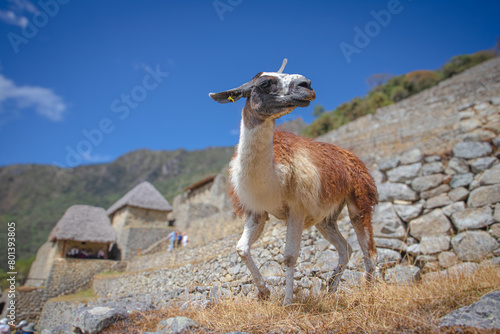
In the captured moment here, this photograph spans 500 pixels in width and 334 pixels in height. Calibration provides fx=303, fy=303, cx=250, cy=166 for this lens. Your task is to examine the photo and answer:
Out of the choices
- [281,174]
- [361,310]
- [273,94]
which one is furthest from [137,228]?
[361,310]

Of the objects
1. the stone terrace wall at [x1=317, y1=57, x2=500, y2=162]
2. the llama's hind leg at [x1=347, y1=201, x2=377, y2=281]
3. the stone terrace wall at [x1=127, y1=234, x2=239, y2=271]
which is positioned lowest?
the stone terrace wall at [x1=127, y1=234, x2=239, y2=271]

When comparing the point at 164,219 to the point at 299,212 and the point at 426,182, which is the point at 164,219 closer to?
the point at 426,182

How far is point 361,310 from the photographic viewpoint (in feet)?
9.02

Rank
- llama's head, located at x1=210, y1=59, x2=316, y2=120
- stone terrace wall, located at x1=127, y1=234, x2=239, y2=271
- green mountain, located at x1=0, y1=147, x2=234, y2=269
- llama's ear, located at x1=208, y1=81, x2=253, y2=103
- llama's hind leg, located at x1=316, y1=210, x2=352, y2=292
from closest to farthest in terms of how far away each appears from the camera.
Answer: llama's head, located at x1=210, y1=59, x2=316, y2=120 → llama's ear, located at x1=208, y1=81, x2=253, y2=103 → llama's hind leg, located at x1=316, y1=210, x2=352, y2=292 → stone terrace wall, located at x1=127, y1=234, x2=239, y2=271 → green mountain, located at x1=0, y1=147, x2=234, y2=269

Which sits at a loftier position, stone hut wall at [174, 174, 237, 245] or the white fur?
stone hut wall at [174, 174, 237, 245]

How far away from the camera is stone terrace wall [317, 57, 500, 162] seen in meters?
9.76

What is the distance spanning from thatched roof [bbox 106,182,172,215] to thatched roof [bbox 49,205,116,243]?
1834 mm

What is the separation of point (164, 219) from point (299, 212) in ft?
78.5

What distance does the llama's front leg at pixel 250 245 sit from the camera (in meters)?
3.24

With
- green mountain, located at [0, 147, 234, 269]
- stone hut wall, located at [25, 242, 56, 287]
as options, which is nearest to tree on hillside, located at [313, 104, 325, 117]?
green mountain, located at [0, 147, 234, 269]

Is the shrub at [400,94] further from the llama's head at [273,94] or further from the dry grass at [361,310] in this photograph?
the llama's head at [273,94]

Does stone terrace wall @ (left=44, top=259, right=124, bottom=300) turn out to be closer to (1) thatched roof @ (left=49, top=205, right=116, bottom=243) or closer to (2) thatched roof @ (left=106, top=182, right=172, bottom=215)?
(1) thatched roof @ (left=49, top=205, right=116, bottom=243)

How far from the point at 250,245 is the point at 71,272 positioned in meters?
21.4

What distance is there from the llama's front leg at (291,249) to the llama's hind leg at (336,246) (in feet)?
2.46
